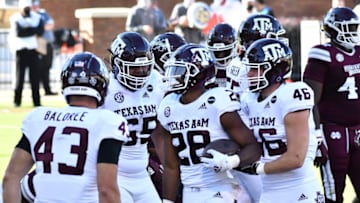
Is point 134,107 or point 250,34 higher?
point 250,34

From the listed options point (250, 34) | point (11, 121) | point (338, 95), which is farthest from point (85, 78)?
point (11, 121)

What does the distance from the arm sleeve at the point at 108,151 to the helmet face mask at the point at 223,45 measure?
10.1 ft

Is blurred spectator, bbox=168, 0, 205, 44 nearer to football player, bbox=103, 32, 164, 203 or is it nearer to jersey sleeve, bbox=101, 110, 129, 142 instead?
football player, bbox=103, 32, 164, 203

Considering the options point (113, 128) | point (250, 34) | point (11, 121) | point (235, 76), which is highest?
point (250, 34)

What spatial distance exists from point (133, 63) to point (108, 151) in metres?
1.93

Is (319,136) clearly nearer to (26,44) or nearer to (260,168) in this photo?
(260,168)

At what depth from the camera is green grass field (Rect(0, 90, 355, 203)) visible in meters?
12.5

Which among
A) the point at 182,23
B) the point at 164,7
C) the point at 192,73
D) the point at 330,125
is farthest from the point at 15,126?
the point at 164,7

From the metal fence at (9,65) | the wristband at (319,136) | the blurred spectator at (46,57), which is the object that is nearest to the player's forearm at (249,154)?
the wristband at (319,136)

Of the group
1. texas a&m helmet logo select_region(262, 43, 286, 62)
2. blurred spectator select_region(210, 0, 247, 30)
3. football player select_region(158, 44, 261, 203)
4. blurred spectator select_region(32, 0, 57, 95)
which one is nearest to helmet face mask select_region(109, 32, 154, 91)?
football player select_region(158, 44, 261, 203)

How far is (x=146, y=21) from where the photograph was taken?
1969 centimetres

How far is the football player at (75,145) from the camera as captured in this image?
5567 mm

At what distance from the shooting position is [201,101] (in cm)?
676

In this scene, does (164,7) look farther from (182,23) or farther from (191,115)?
(191,115)
